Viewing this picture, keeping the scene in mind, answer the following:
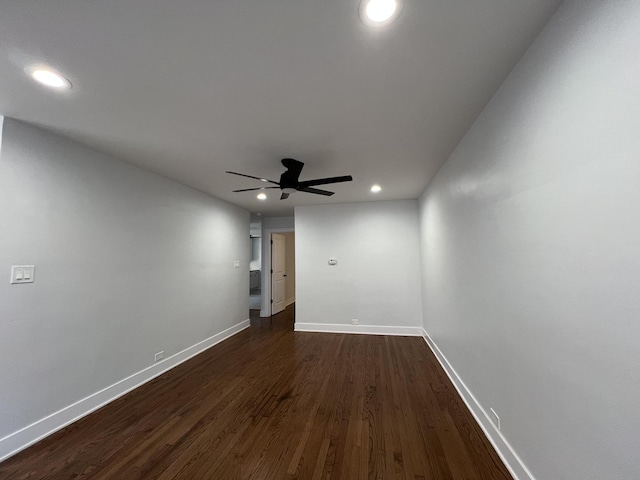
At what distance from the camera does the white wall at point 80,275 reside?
1915 mm

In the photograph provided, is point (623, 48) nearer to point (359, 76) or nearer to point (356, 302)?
point (359, 76)

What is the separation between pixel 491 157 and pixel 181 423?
326cm

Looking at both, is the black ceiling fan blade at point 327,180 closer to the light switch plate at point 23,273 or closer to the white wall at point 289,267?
the light switch plate at point 23,273

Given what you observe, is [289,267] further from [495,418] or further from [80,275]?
[495,418]

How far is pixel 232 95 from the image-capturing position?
168cm

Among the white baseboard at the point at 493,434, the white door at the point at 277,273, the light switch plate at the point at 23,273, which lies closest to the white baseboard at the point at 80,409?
the light switch plate at the point at 23,273

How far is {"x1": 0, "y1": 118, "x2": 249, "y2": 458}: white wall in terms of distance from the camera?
6.28ft

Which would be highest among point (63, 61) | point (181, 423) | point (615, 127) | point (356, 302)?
point (63, 61)

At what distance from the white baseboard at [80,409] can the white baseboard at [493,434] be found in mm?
3418

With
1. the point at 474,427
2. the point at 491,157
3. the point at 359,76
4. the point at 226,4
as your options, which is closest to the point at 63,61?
the point at 226,4

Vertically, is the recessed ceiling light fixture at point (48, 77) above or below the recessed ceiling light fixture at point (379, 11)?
above

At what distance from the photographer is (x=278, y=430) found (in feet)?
6.76

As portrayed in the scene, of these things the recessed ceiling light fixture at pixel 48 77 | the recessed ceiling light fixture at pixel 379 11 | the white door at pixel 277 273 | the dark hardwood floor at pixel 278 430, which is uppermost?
the recessed ceiling light fixture at pixel 48 77

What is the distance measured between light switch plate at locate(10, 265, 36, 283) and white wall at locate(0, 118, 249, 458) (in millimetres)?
33
